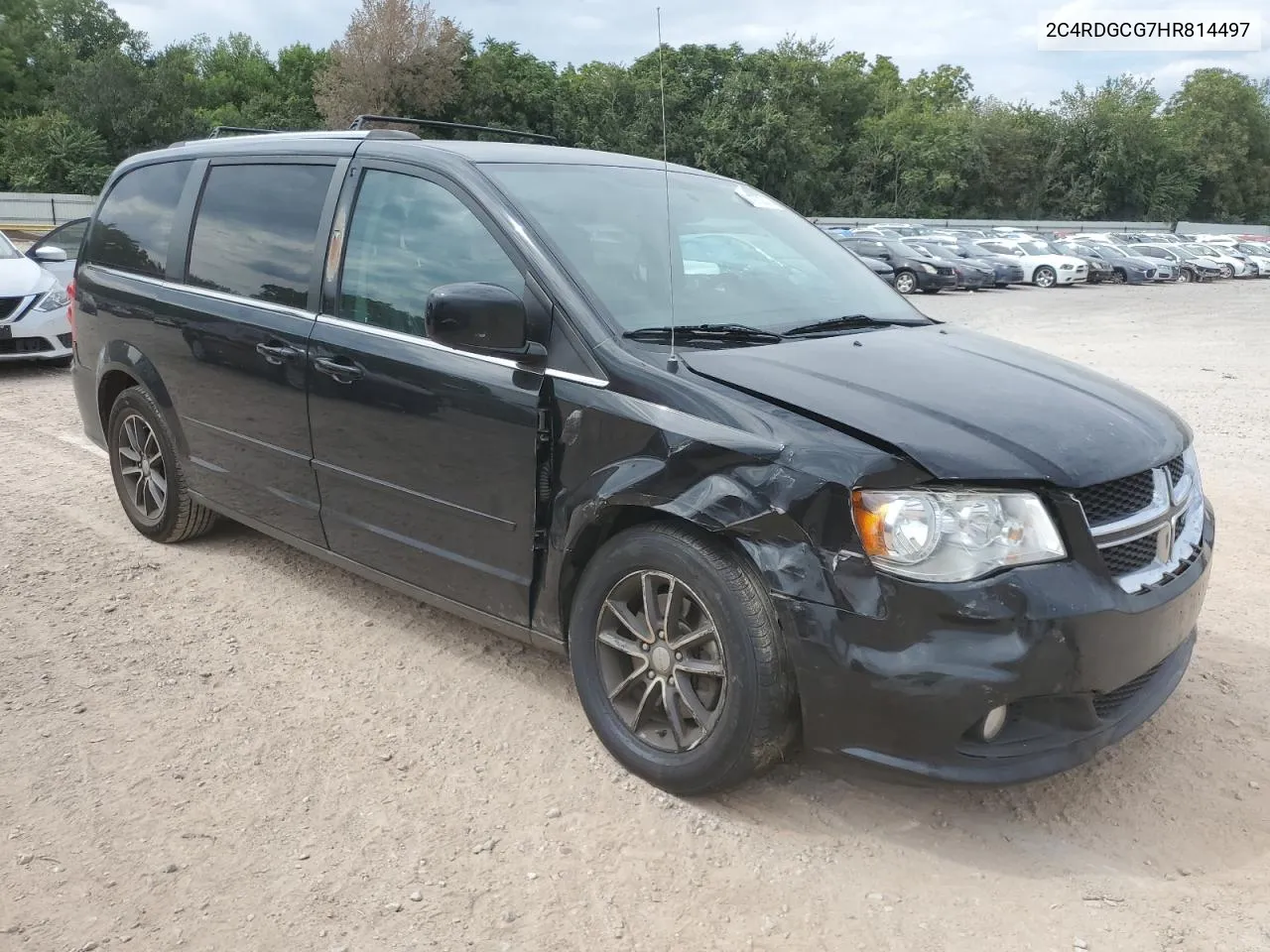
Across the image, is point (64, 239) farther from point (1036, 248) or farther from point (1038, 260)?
point (1036, 248)

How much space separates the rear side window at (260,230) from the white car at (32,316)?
19.6 ft

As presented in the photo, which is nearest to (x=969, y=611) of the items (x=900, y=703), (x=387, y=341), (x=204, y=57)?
(x=900, y=703)

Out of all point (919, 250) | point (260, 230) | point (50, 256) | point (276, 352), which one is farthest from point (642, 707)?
point (919, 250)

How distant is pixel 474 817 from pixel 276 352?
6.40 feet

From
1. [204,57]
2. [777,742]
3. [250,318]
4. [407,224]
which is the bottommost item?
[777,742]

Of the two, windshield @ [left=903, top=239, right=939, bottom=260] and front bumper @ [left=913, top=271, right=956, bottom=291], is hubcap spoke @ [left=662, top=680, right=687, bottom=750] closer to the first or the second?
front bumper @ [left=913, top=271, right=956, bottom=291]

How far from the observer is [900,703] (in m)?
2.54

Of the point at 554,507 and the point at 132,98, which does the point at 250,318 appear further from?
the point at 132,98

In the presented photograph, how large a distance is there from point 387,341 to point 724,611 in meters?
1.58

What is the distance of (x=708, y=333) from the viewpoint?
3.19 metres

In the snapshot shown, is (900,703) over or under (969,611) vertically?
under

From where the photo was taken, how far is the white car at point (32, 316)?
31.4 feet

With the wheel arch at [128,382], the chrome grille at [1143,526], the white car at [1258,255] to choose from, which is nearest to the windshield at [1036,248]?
the white car at [1258,255]

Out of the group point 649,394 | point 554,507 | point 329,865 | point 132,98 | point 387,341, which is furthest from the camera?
point 132,98
